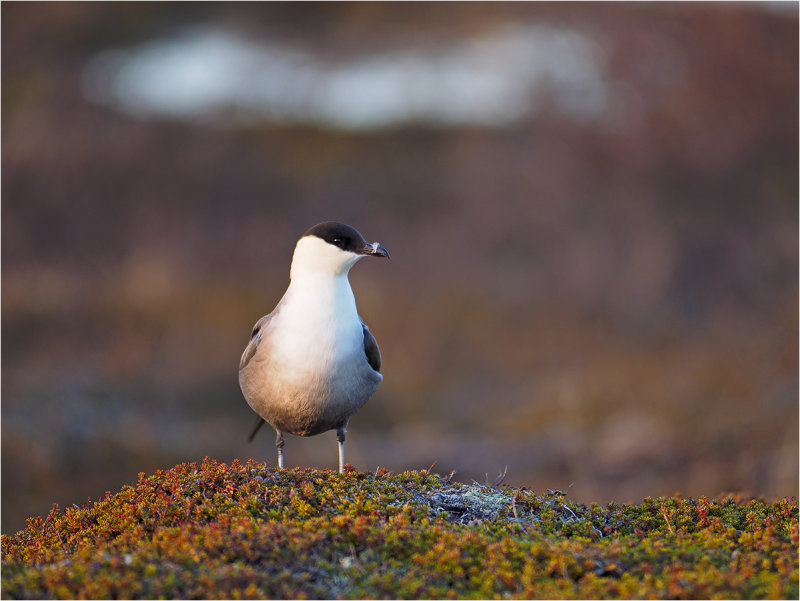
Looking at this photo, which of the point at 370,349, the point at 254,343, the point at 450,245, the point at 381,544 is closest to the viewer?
the point at 381,544

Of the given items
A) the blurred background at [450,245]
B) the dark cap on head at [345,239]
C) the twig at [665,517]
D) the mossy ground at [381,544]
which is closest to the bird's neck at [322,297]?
the dark cap on head at [345,239]

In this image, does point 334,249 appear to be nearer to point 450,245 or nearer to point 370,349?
point 370,349

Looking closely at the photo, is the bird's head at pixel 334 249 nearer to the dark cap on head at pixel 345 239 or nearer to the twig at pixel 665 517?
the dark cap on head at pixel 345 239

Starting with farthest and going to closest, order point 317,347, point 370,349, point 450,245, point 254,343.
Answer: point 450,245, point 254,343, point 370,349, point 317,347

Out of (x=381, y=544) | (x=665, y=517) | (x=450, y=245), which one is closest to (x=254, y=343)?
(x=381, y=544)

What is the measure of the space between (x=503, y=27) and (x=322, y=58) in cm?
589

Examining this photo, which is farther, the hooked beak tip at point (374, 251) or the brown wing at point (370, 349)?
the brown wing at point (370, 349)

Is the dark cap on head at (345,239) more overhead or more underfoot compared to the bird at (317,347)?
more overhead

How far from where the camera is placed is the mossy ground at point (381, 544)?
462 cm

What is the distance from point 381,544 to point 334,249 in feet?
8.75

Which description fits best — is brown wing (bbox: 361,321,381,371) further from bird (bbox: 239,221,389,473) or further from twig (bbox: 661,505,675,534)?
twig (bbox: 661,505,675,534)

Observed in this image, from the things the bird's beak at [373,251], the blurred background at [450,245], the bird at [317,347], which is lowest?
the bird at [317,347]

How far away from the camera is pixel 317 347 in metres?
6.84

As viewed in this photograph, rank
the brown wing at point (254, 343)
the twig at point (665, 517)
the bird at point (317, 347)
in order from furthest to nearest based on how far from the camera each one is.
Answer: the brown wing at point (254, 343) → the bird at point (317, 347) → the twig at point (665, 517)
